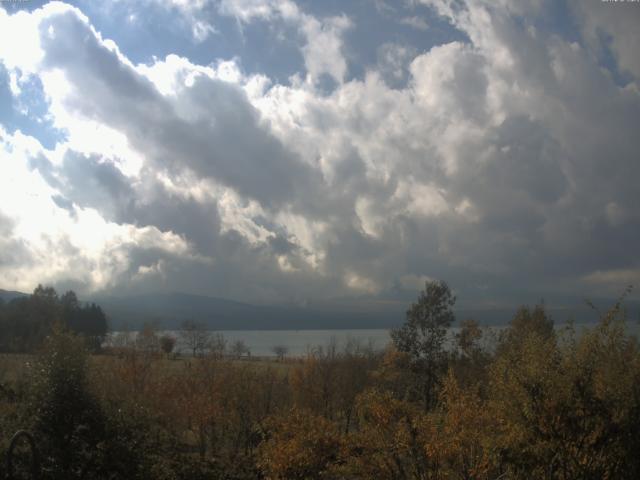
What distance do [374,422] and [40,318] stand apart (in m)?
93.2

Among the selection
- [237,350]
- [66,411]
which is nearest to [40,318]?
[237,350]

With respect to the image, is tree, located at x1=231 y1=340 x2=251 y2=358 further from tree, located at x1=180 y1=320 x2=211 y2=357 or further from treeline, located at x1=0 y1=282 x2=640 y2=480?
treeline, located at x1=0 y1=282 x2=640 y2=480

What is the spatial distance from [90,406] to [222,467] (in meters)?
10.7

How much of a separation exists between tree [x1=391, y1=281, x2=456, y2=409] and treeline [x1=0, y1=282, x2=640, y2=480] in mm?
7700

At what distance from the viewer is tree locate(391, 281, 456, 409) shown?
6000cm

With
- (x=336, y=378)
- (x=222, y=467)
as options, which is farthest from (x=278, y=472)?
(x=336, y=378)

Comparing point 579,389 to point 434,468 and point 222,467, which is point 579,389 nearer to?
point 434,468

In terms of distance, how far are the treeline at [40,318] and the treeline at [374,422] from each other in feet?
144

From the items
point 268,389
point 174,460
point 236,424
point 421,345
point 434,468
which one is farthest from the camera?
point 421,345

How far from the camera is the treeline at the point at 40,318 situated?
93.9 m

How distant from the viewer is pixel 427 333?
198ft

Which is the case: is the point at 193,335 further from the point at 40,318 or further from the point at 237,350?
the point at 237,350

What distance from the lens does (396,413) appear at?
26906 mm

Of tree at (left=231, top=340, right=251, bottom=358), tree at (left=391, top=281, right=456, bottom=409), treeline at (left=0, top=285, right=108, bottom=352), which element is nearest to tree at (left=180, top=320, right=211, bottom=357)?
tree at (left=231, top=340, right=251, bottom=358)
